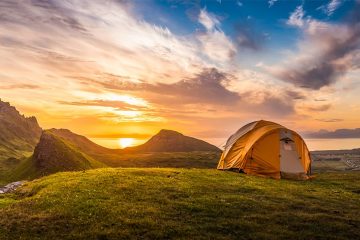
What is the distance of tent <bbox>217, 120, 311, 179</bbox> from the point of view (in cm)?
4134

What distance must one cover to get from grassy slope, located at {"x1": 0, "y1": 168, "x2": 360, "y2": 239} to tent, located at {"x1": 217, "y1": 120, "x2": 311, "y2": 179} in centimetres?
955

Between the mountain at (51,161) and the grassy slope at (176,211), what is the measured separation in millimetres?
83962

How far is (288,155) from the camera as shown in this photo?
42406 millimetres

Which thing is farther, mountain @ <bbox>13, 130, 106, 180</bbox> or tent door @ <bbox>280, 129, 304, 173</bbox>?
mountain @ <bbox>13, 130, 106, 180</bbox>

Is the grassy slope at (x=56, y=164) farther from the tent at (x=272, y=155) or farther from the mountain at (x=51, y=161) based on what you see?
the tent at (x=272, y=155)

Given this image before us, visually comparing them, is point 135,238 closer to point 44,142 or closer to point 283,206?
point 283,206

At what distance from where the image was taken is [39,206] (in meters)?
23.0

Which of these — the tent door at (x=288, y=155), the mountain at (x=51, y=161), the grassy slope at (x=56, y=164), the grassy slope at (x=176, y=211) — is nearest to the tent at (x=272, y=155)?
the tent door at (x=288, y=155)

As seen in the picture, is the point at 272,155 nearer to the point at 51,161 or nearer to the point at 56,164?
the point at 56,164

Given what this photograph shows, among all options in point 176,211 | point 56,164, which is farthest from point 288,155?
point 56,164

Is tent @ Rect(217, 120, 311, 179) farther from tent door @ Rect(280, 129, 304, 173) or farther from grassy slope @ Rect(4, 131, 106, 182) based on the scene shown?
grassy slope @ Rect(4, 131, 106, 182)

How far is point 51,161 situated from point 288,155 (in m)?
91.8

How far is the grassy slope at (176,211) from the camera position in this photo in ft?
59.7

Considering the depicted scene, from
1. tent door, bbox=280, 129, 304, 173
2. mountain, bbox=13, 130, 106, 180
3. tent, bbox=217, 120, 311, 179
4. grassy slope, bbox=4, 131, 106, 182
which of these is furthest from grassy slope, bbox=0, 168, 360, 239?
mountain, bbox=13, 130, 106, 180
